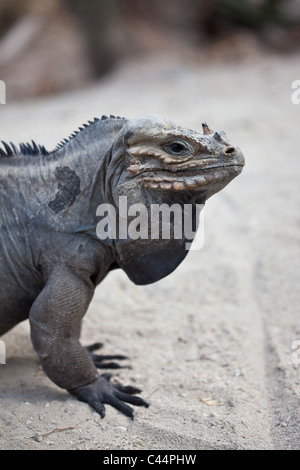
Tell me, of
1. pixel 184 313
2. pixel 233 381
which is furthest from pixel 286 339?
pixel 184 313

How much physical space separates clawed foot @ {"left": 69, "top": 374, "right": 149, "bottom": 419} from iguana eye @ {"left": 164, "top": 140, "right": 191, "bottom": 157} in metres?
1.80

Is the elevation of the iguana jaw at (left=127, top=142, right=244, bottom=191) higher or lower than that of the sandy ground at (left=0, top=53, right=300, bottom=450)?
higher

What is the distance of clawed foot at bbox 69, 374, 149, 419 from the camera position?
3938 millimetres

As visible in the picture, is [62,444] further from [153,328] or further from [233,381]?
[153,328]

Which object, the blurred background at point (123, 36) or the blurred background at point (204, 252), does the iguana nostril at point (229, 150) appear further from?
the blurred background at point (123, 36)

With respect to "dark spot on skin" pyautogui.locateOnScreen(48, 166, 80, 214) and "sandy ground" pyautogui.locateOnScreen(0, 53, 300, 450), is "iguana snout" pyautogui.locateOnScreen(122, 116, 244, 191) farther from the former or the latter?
"sandy ground" pyautogui.locateOnScreen(0, 53, 300, 450)

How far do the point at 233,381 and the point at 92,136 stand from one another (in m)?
2.17

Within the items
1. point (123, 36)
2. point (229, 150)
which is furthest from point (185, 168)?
point (123, 36)

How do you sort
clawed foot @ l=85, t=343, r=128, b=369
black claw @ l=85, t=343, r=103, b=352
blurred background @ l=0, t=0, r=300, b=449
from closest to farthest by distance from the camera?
blurred background @ l=0, t=0, r=300, b=449, clawed foot @ l=85, t=343, r=128, b=369, black claw @ l=85, t=343, r=103, b=352

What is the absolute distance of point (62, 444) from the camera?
356 cm

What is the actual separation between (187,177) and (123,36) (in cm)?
1311

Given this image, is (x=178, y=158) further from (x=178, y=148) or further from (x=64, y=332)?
(x=64, y=332)

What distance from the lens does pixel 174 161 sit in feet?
11.4

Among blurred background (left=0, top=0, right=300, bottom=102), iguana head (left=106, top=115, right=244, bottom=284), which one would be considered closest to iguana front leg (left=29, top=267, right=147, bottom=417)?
iguana head (left=106, top=115, right=244, bottom=284)
